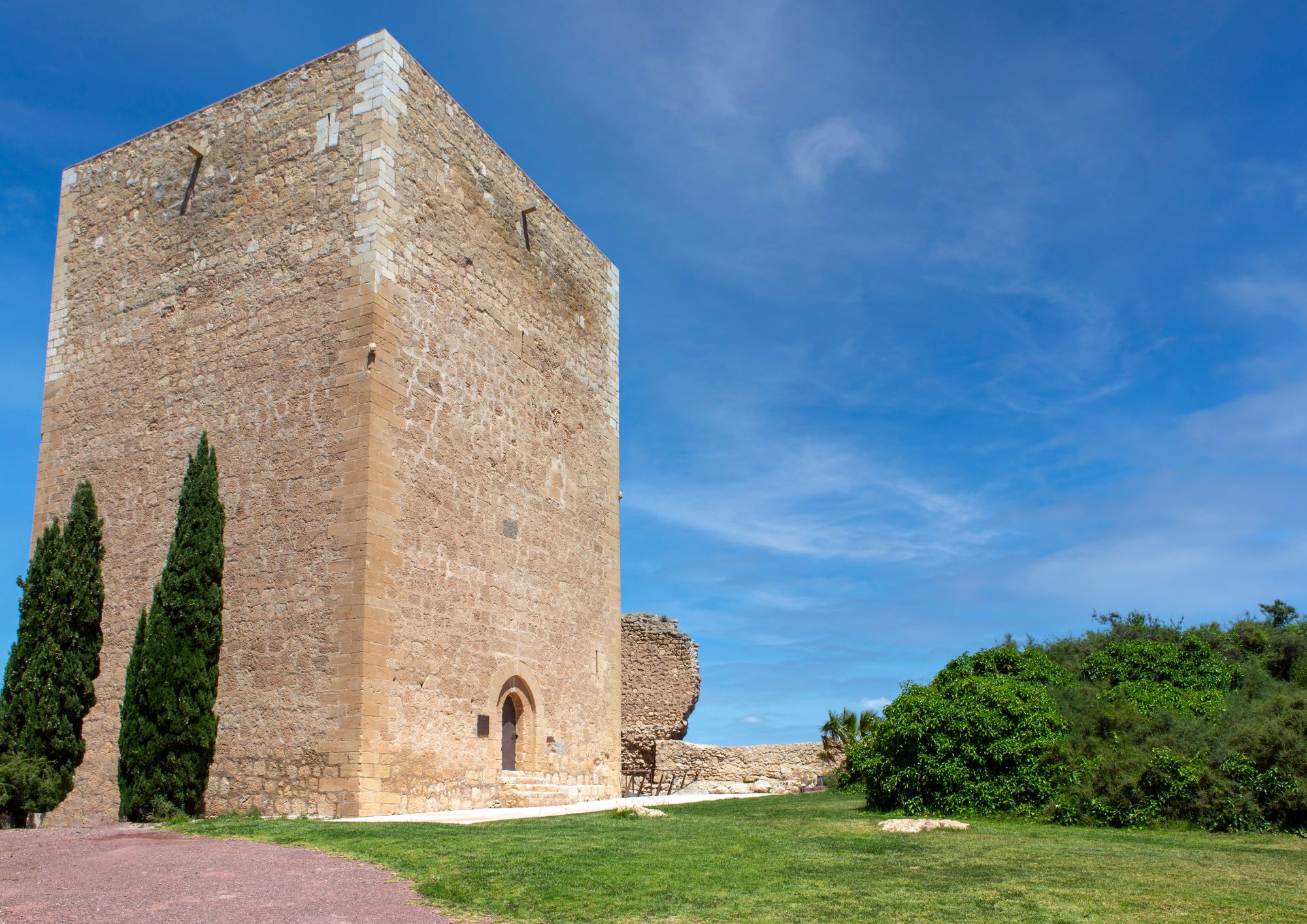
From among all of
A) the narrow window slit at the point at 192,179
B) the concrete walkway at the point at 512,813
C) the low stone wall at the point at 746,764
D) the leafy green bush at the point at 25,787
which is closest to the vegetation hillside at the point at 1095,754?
the concrete walkway at the point at 512,813

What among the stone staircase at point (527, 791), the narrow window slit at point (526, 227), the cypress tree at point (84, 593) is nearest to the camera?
the cypress tree at point (84, 593)

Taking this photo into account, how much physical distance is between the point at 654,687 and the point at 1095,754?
11.5 meters

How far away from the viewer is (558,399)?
655 inches

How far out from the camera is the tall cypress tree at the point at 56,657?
42.5ft

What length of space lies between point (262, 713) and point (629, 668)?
37.9 ft

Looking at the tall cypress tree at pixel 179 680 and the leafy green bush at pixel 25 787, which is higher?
the tall cypress tree at pixel 179 680

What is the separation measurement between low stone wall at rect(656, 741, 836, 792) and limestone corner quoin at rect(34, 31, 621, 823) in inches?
209

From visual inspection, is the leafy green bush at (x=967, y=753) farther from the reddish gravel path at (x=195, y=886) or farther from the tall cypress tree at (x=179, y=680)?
the tall cypress tree at (x=179, y=680)

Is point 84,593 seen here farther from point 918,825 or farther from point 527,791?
point 918,825

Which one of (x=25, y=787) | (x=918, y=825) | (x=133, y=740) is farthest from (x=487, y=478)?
(x=918, y=825)

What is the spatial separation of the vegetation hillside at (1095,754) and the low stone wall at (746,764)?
6.13m

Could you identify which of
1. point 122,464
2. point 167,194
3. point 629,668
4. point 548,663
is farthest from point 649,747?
point 167,194

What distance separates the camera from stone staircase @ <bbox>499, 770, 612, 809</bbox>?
13.8 meters

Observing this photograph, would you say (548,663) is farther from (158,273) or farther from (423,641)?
(158,273)
